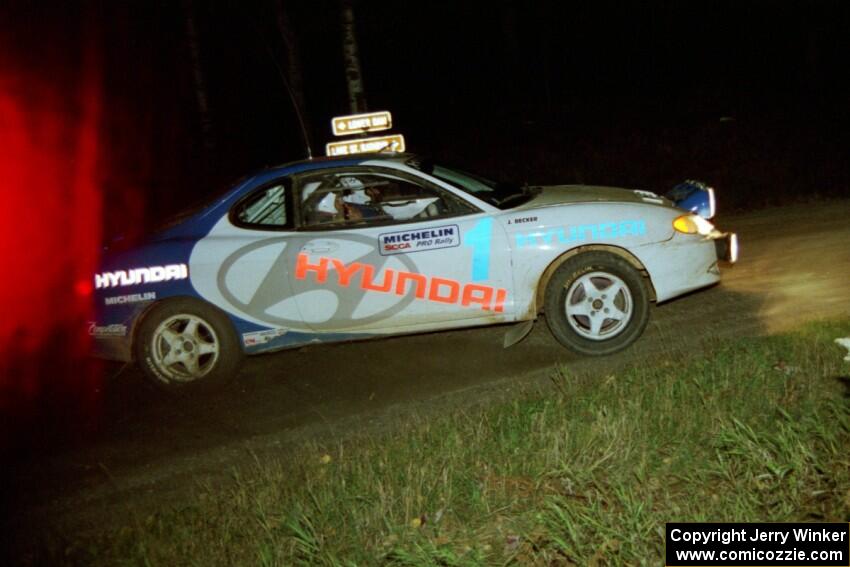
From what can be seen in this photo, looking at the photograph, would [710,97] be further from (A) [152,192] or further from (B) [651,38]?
(A) [152,192]

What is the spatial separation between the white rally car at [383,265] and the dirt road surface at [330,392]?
336mm

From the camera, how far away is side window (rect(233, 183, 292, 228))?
6725 millimetres

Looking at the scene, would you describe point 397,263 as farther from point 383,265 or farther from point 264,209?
point 264,209

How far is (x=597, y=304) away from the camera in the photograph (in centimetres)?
634

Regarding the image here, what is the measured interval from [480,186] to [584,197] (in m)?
0.89

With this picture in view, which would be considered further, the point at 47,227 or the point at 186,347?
the point at 47,227

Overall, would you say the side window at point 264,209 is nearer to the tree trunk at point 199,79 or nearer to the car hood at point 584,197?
the car hood at point 584,197

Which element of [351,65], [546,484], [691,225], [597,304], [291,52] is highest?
[291,52]

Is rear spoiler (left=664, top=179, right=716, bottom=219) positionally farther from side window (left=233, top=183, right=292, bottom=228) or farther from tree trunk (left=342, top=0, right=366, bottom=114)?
tree trunk (left=342, top=0, right=366, bottom=114)

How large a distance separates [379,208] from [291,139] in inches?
738

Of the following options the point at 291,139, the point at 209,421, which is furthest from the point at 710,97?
the point at 209,421

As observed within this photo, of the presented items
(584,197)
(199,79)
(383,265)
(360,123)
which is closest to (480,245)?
(383,265)

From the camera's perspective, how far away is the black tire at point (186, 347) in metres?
6.69

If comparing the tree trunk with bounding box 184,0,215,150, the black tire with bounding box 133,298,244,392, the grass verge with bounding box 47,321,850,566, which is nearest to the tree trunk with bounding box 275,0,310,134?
the tree trunk with bounding box 184,0,215,150
